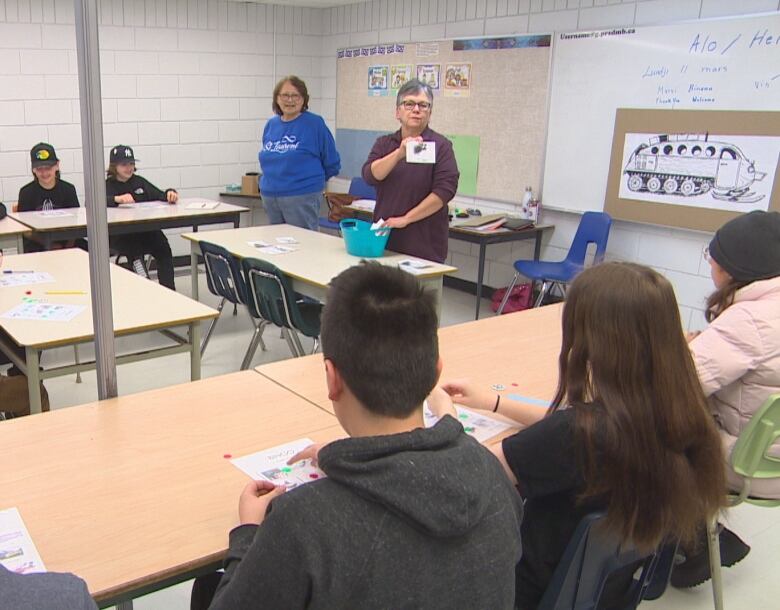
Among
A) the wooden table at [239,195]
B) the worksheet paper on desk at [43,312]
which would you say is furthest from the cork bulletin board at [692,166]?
the worksheet paper on desk at [43,312]

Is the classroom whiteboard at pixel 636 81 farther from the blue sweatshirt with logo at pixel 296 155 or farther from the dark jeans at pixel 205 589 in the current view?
the dark jeans at pixel 205 589

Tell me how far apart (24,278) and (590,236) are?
11.5 ft

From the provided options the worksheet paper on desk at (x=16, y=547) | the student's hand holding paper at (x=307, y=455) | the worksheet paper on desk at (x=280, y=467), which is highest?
the student's hand holding paper at (x=307, y=455)

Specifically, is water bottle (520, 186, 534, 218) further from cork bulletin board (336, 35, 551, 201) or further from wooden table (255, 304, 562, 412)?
wooden table (255, 304, 562, 412)

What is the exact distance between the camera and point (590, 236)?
16.4ft

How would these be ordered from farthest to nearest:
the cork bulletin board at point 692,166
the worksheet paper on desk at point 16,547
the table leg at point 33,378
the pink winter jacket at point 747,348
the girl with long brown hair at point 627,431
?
the cork bulletin board at point 692,166
the table leg at point 33,378
the pink winter jacket at point 747,348
the girl with long brown hair at point 627,431
the worksheet paper on desk at point 16,547

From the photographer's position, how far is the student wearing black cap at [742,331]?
6.24ft

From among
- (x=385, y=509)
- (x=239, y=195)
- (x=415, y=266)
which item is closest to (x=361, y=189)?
(x=239, y=195)

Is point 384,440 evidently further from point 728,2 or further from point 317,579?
point 728,2

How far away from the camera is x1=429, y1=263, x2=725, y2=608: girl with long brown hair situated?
133cm

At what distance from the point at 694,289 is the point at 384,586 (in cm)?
425

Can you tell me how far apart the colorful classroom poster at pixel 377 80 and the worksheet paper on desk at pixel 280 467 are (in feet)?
17.9

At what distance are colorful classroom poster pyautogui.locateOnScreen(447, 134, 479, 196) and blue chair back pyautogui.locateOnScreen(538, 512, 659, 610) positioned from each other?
4608 mm

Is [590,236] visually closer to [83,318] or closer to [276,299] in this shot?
[276,299]
